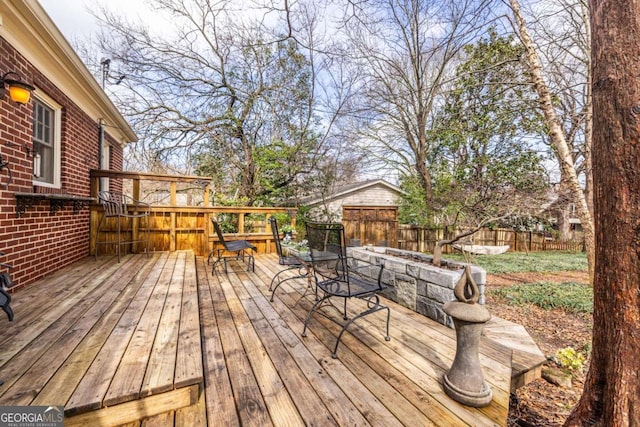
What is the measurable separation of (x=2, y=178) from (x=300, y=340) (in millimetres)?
3311

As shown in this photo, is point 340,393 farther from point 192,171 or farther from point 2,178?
point 192,171

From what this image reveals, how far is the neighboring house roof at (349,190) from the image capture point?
11.4 meters

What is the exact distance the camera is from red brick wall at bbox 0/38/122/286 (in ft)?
9.16

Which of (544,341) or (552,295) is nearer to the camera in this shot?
(544,341)

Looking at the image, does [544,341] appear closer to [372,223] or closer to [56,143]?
[372,223]

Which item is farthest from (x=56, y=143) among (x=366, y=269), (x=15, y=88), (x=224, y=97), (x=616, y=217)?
(x=224, y=97)

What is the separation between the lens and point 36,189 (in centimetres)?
341

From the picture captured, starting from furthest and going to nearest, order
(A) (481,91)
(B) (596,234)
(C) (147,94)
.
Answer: (C) (147,94)
(A) (481,91)
(B) (596,234)

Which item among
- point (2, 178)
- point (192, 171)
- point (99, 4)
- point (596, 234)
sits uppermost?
point (99, 4)

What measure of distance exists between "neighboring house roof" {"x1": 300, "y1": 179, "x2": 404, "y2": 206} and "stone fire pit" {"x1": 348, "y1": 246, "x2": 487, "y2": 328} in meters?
7.50

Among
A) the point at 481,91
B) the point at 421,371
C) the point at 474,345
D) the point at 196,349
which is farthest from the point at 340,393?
the point at 481,91

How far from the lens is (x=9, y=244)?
2.80 metres

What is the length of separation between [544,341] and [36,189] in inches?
264

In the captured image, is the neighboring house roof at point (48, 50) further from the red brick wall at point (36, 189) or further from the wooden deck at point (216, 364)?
the wooden deck at point (216, 364)
